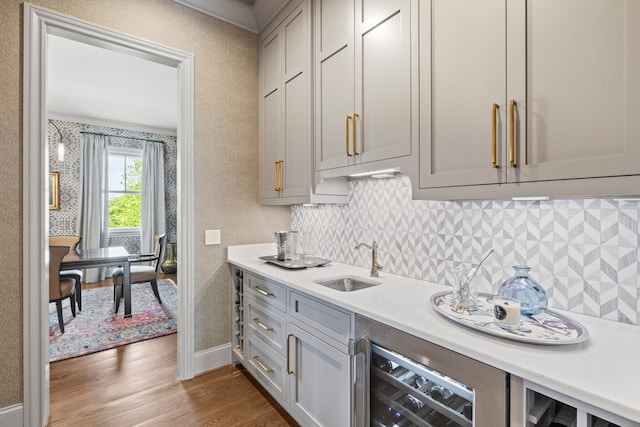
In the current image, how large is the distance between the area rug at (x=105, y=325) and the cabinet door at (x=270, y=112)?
195 cm

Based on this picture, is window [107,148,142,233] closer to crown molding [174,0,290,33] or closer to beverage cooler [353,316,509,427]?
crown molding [174,0,290,33]

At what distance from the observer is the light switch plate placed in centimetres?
235

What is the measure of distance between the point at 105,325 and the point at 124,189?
323 cm

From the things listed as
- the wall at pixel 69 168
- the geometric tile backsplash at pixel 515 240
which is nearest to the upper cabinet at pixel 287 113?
the geometric tile backsplash at pixel 515 240

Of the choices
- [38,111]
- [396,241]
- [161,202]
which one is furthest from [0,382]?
[161,202]

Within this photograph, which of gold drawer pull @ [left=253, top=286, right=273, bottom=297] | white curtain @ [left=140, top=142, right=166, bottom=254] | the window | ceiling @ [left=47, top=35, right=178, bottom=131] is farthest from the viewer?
white curtain @ [left=140, top=142, right=166, bottom=254]

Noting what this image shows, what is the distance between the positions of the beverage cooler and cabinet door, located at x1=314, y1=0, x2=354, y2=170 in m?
0.97

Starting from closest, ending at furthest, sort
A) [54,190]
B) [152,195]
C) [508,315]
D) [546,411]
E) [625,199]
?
1. [546,411]
2. [508,315]
3. [625,199]
4. [54,190]
5. [152,195]

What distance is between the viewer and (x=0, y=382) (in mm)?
1695

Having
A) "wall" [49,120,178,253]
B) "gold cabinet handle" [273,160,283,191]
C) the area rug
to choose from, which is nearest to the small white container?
"gold cabinet handle" [273,160,283,191]

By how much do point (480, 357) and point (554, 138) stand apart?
696 mm

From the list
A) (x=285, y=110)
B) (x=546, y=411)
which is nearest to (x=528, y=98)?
(x=546, y=411)

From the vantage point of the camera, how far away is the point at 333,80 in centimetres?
180

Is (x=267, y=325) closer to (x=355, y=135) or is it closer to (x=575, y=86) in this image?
(x=355, y=135)
